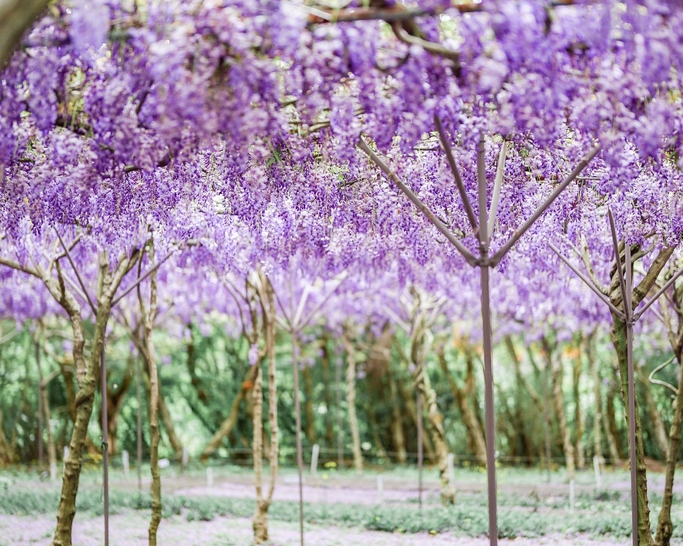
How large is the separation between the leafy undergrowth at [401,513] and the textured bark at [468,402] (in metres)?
4.07

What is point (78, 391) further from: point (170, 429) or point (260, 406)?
point (170, 429)

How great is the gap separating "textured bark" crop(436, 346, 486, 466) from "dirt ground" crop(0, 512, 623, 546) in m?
6.24

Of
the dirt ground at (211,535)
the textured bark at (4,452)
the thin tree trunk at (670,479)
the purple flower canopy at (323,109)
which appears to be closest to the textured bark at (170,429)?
the textured bark at (4,452)

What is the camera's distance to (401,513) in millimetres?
9484

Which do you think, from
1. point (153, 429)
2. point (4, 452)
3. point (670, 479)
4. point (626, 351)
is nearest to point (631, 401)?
point (626, 351)

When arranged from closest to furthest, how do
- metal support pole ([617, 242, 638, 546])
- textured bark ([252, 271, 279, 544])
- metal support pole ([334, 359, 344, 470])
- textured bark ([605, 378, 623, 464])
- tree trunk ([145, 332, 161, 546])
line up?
metal support pole ([617, 242, 638, 546]) → tree trunk ([145, 332, 161, 546]) → textured bark ([252, 271, 279, 544]) → metal support pole ([334, 359, 344, 470]) → textured bark ([605, 378, 623, 464])

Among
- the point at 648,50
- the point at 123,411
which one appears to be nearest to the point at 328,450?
the point at 123,411

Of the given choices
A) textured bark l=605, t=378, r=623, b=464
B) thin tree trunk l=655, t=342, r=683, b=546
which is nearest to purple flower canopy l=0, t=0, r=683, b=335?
thin tree trunk l=655, t=342, r=683, b=546

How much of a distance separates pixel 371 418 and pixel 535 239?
8505 millimetres

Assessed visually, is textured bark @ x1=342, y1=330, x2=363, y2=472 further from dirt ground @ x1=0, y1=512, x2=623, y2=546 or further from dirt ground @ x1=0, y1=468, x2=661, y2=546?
dirt ground @ x1=0, y1=512, x2=623, y2=546

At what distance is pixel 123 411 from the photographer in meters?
15.8

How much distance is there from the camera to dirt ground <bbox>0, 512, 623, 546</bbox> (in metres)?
8.14

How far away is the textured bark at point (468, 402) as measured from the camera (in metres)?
15.1

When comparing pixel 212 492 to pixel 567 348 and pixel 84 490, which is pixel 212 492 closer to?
pixel 84 490
